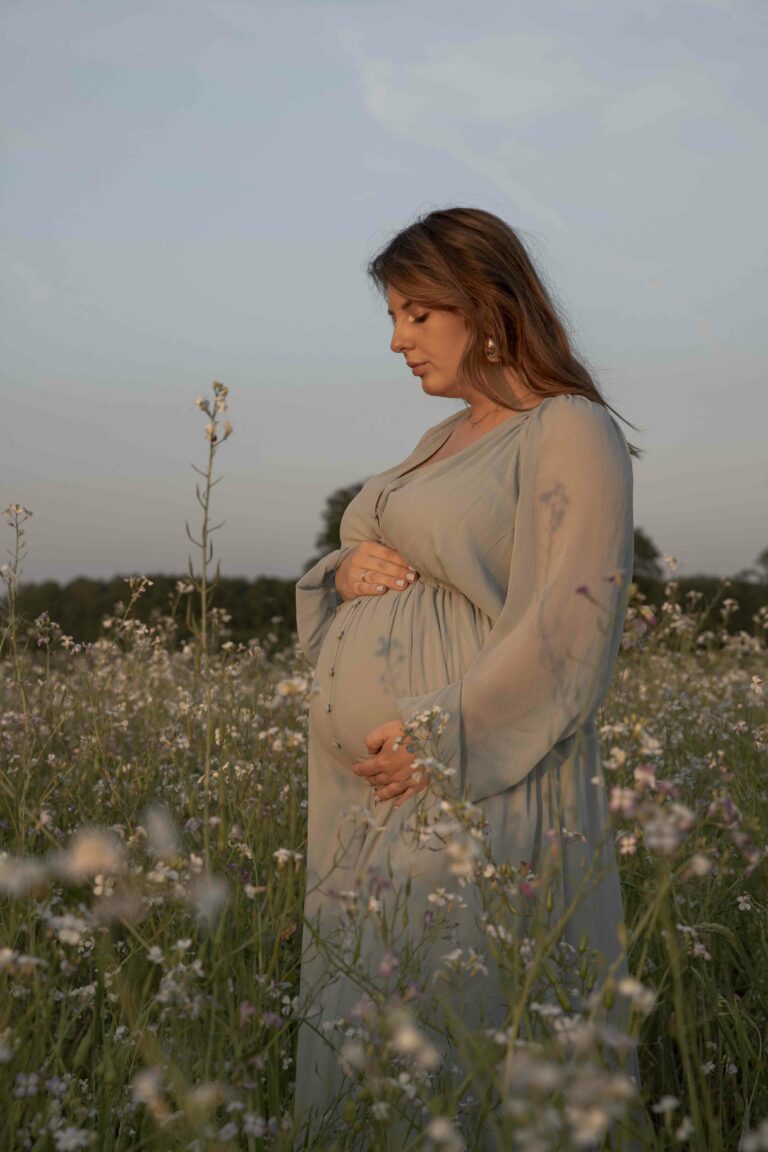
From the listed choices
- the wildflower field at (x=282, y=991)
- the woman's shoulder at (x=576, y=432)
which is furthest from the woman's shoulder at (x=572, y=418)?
the wildflower field at (x=282, y=991)

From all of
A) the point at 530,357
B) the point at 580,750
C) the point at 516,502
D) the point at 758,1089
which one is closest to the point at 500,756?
the point at 580,750

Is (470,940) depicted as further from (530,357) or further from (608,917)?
(530,357)

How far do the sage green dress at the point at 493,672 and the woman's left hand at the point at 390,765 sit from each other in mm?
45

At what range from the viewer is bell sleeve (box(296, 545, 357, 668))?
323cm

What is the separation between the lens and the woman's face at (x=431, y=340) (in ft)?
9.72

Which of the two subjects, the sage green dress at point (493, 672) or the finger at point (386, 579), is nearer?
the sage green dress at point (493, 672)

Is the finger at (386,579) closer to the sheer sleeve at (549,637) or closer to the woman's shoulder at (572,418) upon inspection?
the sheer sleeve at (549,637)

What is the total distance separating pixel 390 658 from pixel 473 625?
22cm

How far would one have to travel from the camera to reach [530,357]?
116 inches

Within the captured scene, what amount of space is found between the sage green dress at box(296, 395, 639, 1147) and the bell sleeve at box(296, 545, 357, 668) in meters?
0.35

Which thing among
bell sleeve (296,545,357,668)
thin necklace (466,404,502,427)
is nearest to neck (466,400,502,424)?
thin necklace (466,404,502,427)

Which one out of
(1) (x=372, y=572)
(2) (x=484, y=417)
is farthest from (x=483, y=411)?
(1) (x=372, y=572)

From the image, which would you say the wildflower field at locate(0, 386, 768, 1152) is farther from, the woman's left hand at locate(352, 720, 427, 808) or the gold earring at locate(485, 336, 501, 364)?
the gold earring at locate(485, 336, 501, 364)

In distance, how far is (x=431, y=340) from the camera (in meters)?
2.97
